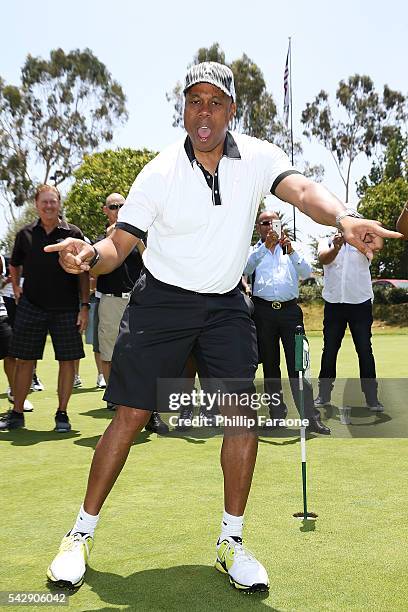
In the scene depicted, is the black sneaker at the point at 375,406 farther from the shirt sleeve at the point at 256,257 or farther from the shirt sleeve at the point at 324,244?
the shirt sleeve at the point at 256,257

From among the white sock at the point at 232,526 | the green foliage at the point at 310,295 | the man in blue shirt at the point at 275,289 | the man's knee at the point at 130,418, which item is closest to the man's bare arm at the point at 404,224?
the man's knee at the point at 130,418

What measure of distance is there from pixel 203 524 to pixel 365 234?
2053 millimetres

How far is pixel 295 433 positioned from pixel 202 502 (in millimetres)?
2636

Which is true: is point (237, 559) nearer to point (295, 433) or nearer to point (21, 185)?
point (295, 433)

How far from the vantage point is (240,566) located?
11.2 ft

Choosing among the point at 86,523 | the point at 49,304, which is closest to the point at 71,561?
the point at 86,523

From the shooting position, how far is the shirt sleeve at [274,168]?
11.8ft

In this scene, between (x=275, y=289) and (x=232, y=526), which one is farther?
(x=275, y=289)

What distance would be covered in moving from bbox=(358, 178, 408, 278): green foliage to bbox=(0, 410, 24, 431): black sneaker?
37781 millimetres

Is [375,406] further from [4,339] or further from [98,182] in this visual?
[98,182]

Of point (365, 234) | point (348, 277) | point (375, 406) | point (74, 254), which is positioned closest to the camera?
point (365, 234)

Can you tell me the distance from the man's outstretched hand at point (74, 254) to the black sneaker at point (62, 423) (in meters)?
4.16

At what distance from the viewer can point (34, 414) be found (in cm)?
833

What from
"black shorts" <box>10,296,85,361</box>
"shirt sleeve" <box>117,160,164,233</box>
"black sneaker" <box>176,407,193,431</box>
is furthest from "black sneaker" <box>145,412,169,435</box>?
"shirt sleeve" <box>117,160,164,233</box>
